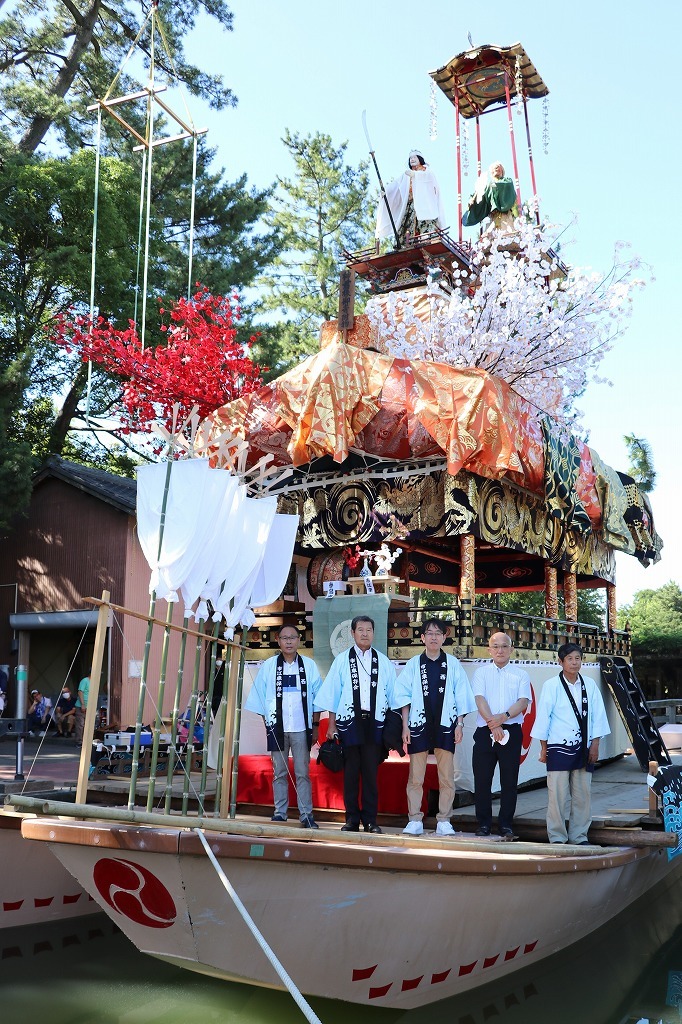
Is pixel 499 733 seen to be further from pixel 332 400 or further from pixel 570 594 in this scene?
pixel 570 594

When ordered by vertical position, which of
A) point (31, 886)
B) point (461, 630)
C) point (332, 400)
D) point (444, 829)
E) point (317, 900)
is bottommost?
point (31, 886)

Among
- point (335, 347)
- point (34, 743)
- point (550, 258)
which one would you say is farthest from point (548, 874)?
point (34, 743)

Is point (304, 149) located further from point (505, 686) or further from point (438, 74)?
point (505, 686)

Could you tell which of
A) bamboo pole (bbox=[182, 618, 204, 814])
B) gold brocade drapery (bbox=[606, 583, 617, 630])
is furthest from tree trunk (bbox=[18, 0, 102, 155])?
bamboo pole (bbox=[182, 618, 204, 814])

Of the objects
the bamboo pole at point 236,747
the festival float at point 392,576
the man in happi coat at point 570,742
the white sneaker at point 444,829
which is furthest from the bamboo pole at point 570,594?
the bamboo pole at point 236,747

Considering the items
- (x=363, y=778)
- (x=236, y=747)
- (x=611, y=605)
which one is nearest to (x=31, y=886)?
(x=236, y=747)

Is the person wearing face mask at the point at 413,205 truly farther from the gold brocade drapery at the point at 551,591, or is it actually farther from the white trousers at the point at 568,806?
the white trousers at the point at 568,806

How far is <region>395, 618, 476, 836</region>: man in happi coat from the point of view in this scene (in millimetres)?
6188

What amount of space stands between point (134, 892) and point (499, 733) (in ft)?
8.72

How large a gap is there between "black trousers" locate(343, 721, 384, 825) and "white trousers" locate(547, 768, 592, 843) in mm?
1242

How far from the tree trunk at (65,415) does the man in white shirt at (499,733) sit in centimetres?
1382

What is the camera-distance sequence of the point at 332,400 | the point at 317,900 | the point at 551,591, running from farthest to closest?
the point at 551,591 < the point at 332,400 < the point at 317,900

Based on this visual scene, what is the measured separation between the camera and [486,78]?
49.1ft

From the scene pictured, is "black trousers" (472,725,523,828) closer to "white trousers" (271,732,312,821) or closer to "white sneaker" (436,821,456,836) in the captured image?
"white sneaker" (436,821,456,836)
